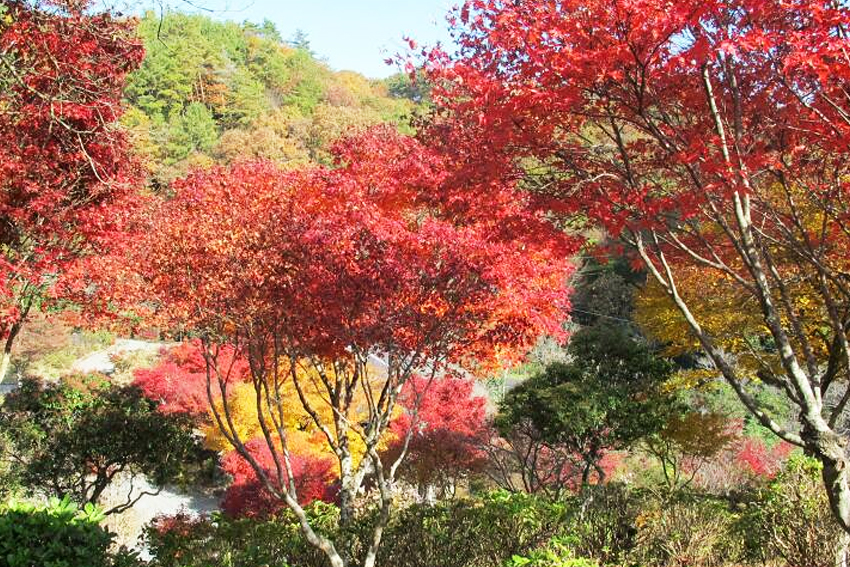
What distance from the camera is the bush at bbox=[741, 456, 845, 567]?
198 inches

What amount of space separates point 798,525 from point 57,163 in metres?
7.39

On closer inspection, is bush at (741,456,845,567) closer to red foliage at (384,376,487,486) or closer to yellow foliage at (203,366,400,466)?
red foliage at (384,376,487,486)

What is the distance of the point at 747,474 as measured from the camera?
1440 cm

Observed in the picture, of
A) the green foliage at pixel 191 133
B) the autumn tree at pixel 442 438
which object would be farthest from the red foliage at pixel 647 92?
the green foliage at pixel 191 133

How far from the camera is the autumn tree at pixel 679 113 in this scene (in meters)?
3.58

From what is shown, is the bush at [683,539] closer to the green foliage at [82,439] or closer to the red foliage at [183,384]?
the green foliage at [82,439]

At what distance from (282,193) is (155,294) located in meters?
1.77

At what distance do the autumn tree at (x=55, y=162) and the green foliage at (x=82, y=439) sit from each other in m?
3.50

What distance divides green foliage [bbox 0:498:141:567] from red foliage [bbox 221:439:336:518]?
279 inches

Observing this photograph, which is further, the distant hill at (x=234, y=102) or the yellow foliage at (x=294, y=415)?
the distant hill at (x=234, y=102)

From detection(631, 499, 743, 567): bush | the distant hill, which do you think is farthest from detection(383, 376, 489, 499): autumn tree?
the distant hill

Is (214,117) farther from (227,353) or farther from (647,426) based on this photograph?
(647,426)

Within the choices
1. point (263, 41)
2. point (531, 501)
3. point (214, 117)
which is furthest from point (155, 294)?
point (263, 41)

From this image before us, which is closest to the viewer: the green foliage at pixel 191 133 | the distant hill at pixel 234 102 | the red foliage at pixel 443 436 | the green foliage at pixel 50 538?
the green foliage at pixel 50 538
